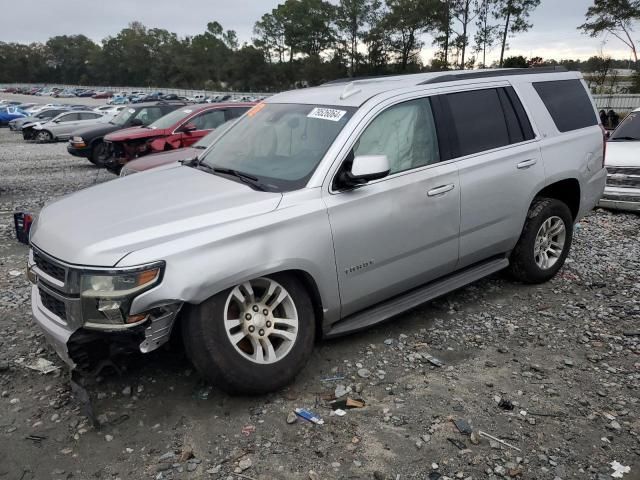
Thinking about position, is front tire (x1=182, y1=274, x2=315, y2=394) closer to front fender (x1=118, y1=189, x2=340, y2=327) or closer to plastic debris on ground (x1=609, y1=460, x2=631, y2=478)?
front fender (x1=118, y1=189, x2=340, y2=327)

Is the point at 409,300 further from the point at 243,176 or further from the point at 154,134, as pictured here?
the point at 154,134

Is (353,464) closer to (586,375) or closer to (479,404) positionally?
(479,404)

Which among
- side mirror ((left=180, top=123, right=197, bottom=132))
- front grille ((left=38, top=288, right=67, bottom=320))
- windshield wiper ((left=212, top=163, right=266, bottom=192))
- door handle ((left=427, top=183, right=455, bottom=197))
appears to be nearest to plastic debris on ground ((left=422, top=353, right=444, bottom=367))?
door handle ((left=427, top=183, right=455, bottom=197))

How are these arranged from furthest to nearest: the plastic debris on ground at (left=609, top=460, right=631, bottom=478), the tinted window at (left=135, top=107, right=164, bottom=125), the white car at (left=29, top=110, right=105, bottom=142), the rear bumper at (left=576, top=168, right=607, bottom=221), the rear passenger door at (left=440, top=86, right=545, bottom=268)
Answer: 1. the white car at (left=29, top=110, right=105, bottom=142)
2. the tinted window at (left=135, top=107, right=164, bottom=125)
3. the rear bumper at (left=576, top=168, right=607, bottom=221)
4. the rear passenger door at (left=440, top=86, right=545, bottom=268)
5. the plastic debris on ground at (left=609, top=460, right=631, bottom=478)

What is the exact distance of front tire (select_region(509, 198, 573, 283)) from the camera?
4.73 m

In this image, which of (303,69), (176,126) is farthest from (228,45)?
(176,126)

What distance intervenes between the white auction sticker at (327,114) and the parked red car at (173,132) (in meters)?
7.37

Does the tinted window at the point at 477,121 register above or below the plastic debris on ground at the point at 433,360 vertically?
above

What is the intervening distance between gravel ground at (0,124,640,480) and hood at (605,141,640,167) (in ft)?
12.6

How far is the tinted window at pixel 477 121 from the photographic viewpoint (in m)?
4.12

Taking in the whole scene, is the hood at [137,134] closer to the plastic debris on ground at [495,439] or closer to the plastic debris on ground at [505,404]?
the plastic debris on ground at [505,404]

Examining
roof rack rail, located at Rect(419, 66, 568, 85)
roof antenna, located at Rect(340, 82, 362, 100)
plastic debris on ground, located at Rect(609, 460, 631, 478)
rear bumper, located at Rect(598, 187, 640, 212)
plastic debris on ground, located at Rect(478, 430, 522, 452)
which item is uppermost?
roof rack rail, located at Rect(419, 66, 568, 85)

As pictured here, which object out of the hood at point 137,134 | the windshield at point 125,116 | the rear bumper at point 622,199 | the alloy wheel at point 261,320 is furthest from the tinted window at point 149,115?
the alloy wheel at point 261,320

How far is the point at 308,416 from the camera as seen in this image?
311cm
